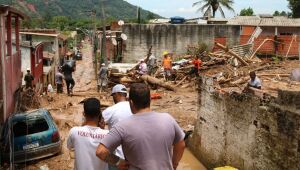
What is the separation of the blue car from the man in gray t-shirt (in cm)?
768

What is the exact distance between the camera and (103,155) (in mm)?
3422

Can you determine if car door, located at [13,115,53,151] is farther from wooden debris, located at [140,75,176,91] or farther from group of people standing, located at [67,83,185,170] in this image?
wooden debris, located at [140,75,176,91]

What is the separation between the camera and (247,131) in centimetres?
956

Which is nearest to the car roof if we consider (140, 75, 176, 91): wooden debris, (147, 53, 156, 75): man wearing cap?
(140, 75, 176, 91): wooden debris

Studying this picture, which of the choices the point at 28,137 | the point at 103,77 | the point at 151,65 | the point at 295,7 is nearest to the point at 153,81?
the point at 103,77

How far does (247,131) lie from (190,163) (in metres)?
3.69

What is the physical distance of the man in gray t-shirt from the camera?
11.1 feet

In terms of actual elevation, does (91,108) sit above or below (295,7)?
below

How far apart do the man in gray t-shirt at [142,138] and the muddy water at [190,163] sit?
30.2 feet

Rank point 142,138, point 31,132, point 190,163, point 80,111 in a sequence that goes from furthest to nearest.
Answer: point 80,111, point 190,163, point 31,132, point 142,138

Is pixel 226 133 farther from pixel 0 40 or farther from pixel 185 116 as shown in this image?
pixel 0 40

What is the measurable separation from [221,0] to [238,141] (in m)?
43.5

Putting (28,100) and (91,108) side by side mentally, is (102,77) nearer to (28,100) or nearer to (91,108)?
(28,100)

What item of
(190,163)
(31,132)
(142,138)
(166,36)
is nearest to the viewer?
(142,138)
